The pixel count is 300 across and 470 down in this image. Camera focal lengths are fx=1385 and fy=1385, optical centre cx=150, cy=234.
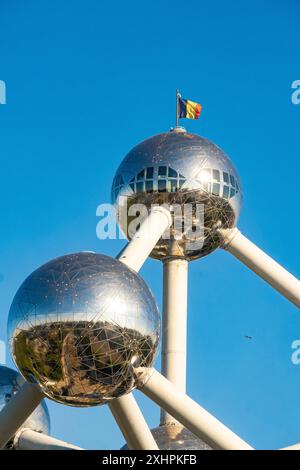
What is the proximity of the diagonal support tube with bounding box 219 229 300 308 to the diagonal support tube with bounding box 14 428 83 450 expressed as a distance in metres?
5.51

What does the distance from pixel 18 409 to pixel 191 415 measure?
10.3 ft

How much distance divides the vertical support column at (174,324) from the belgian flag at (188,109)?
144 inches

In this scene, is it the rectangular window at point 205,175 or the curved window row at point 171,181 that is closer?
the curved window row at point 171,181

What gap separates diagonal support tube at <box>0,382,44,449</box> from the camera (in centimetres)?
2508

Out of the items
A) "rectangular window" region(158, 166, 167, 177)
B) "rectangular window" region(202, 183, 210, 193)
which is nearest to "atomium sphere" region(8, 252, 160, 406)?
"rectangular window" region(158, 166, 167, 177)

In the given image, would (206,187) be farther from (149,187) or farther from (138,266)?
(138,266)

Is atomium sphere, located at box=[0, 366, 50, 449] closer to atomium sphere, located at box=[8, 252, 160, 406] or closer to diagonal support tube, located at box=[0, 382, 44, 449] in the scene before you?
diagonal support tube, located at box=[0, 382, 44, 449]

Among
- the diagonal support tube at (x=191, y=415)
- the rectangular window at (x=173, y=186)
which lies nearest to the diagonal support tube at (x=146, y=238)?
the rectangular window at (x=173, y=186)

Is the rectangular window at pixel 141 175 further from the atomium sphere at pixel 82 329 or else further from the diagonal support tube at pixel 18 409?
the diagonal support tube at pixel 18 409

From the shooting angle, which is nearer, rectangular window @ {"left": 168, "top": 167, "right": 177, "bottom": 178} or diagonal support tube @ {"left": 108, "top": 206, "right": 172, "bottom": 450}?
diagonal support tube @ {"left": 108, "top": 206, "right": 172, "bottom": 450}

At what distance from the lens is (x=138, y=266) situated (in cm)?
2638

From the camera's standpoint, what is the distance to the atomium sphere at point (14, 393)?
28609mm

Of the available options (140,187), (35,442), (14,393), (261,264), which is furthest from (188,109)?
(35,442)

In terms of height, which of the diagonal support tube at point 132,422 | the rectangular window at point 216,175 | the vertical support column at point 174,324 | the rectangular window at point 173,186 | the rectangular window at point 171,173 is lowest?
the diagonal support tube at point 132,422
